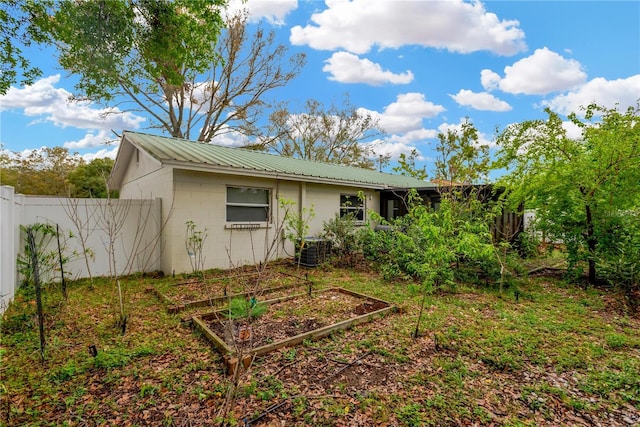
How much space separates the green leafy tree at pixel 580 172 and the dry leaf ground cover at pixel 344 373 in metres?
2.45

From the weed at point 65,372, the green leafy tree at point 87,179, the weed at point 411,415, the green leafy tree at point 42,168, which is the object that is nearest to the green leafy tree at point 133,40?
the weed at point 65,372

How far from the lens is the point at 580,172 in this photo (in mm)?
5855

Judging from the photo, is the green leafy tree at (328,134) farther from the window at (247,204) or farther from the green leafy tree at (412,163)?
the window at (247,204)

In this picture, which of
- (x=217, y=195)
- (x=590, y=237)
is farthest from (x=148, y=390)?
(x=590, y=237)

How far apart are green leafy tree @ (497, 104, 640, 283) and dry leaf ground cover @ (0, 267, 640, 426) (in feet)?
8.05

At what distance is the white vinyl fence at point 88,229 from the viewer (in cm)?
521

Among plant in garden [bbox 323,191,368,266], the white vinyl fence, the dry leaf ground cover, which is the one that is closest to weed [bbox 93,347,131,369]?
the dry leaf ground cover

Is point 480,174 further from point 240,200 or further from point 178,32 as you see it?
point 178,32

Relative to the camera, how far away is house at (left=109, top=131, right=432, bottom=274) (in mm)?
6887

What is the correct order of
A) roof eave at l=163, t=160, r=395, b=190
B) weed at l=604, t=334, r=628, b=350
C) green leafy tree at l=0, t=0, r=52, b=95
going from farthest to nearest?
roof eave at l=163, t=160, r=395, b=190 < green leafy tree at l=0, t=0, r=52, b=95 < weed at l=604, t=334, r=628, b=350

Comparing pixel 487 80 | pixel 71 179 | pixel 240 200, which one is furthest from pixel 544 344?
pixel 71 179

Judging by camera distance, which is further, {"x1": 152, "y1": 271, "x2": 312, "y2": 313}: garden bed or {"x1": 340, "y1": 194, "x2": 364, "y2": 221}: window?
{"x1": 340, "y1": 194, "x2": 364, "y2": 221}: window

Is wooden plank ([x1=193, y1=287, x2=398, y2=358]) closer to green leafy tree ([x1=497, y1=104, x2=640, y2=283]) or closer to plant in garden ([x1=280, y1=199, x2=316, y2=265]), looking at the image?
plant in garden ([x1=280, y1=199, x2=316, y2=265])

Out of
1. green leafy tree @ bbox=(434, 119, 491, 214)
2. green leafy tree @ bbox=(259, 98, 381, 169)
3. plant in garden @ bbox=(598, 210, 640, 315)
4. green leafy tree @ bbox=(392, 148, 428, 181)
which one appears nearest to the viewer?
plant in garden @ bbox=(598, 210, 640, 315)
